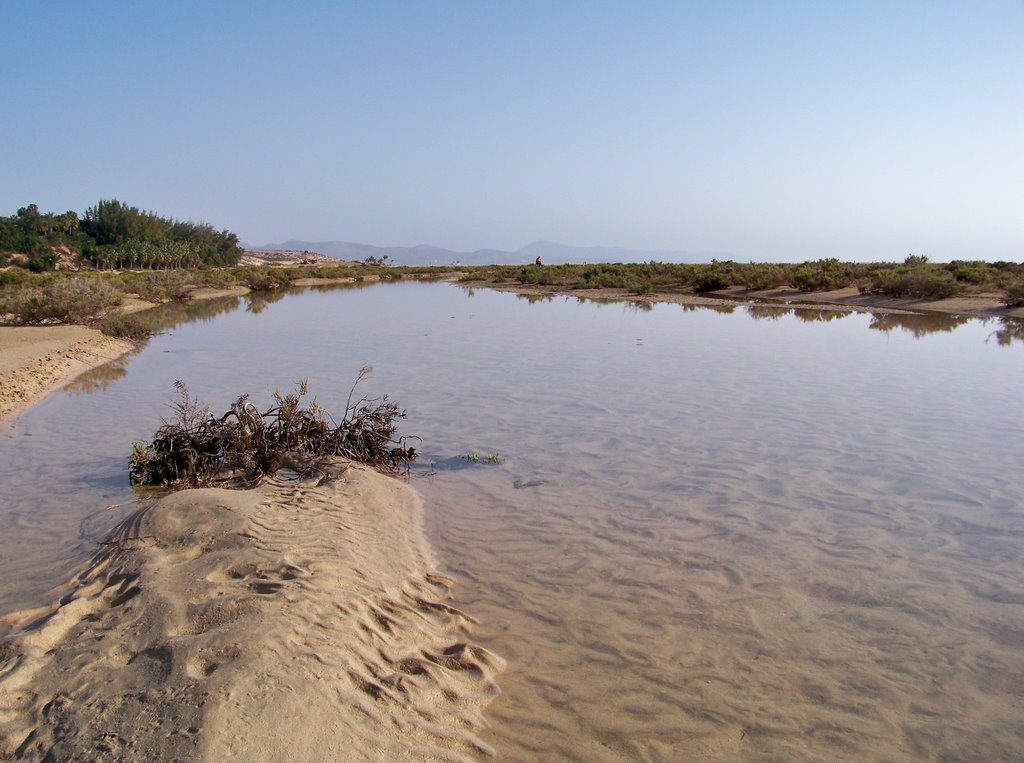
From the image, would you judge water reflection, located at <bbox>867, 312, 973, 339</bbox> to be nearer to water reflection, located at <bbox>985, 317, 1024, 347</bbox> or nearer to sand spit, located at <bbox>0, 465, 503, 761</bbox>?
water reflection, located at <bbox>985, 317, 1024, 347</bbox>

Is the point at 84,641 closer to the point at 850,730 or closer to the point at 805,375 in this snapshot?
A: the point at 850,730

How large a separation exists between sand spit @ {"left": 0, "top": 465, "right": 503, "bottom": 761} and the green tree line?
47070 millimetres

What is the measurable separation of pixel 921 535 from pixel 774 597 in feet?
6.30

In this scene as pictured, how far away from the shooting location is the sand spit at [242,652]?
2.89 metres

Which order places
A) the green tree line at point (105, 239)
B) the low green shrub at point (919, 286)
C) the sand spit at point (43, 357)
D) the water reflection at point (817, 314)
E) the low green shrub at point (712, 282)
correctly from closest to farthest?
the sand spit at point (43, 357)
the water reflection at point (817, 314)
the low green shrub at point (919, 286)
the low green shrub at point (712, 282)
the green tree line at point (105, 239)

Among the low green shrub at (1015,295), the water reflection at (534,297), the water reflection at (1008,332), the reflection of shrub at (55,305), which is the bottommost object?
the water reflection at (534,297)

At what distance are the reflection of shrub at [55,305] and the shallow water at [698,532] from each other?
22.9 ft

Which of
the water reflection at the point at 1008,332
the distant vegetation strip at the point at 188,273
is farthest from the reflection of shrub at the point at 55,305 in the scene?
the water reflection at the point at 1008,332

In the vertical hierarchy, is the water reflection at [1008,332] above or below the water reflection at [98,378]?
above

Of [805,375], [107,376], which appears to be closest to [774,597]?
[805,375]

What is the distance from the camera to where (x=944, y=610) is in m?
4.83

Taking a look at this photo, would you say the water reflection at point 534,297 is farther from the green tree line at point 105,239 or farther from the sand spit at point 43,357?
the green tree line at point 105,239

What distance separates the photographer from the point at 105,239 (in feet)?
195

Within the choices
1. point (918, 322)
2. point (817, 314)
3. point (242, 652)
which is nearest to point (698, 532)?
point (242, 652)
